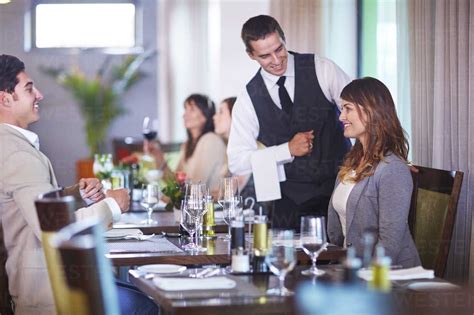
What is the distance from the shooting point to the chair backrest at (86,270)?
218cm

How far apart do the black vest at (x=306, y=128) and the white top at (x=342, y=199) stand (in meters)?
0.96

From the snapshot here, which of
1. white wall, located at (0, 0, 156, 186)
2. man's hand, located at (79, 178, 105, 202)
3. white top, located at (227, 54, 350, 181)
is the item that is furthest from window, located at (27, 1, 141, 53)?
man's hand, located at (79, 178, 105, 202)

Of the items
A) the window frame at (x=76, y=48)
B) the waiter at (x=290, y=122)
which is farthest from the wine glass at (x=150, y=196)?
the window frame at (x=76, y=48)

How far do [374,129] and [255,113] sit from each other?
4.29 ft

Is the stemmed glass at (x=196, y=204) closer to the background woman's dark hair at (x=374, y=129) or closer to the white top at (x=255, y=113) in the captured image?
the background woman's dark hair at (x=374, y=129)

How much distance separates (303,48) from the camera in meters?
5.73

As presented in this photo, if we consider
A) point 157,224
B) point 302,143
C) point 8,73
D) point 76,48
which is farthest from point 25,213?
point 76,48

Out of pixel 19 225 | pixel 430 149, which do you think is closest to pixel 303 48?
pixel 430 149

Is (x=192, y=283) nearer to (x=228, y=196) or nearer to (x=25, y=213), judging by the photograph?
(x=25, y=213)

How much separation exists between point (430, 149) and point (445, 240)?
893 millimetres

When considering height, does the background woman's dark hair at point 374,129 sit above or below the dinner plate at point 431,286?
above

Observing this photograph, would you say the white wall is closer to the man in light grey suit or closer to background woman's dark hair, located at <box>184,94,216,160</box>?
background woman's dark hair, located at <box>184,94,216,160</box>

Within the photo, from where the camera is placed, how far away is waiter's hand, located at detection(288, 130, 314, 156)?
15.0 ft

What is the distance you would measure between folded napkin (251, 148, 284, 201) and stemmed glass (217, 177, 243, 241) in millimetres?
1164
